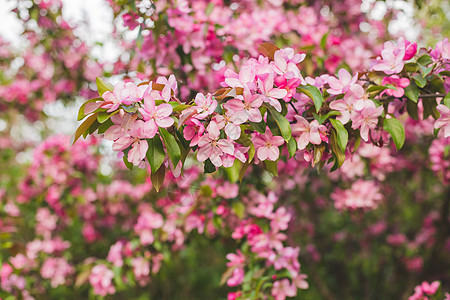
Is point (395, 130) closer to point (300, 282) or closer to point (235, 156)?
point (235, 156)

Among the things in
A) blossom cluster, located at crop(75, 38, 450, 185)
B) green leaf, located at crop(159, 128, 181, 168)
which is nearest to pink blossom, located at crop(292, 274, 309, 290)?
blossom cluster, located at crop(75, 38, 450, 185)

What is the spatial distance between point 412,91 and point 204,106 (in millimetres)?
708

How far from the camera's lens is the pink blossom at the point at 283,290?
1685mm

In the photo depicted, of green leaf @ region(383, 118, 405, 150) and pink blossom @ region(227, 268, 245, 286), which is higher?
green leaf @ region(383, 118, 405, 150)

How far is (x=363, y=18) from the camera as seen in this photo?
294cm

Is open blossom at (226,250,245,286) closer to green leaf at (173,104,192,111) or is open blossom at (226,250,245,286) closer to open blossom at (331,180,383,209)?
open blossom at (331,180,383,209)

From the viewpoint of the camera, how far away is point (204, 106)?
995 millimetres

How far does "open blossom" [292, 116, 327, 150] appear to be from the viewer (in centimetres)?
112

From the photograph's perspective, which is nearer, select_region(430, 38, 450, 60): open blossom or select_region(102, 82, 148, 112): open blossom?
select_region(102, 82, 148, 112): open blossom

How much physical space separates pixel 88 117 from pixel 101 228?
9.30 ft

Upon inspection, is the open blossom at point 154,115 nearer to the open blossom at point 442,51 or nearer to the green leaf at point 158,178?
the green leaf at point 158,178

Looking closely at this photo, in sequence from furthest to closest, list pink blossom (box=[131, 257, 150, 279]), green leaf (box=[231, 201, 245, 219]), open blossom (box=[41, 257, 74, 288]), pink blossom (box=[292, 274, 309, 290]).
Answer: open blossom (box=[41, 257, 74, 288]) → pink blossom (box=[131, 257, 150, 279]) → green leaf (box=[231, 201, 245, 219]) → pink blossom (box=[292, 274, 309, 290])

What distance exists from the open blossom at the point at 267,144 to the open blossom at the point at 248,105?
104 mm

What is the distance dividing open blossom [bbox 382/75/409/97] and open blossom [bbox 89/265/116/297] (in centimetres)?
186
